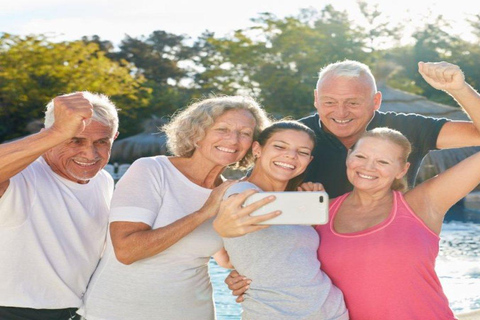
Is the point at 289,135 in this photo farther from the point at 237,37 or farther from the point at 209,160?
the point at 237,37

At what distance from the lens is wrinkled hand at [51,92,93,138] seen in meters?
2.50

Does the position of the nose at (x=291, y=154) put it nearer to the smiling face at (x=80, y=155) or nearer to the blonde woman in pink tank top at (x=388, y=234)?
the blonde woman in pink tank top at (x=388, y=234)

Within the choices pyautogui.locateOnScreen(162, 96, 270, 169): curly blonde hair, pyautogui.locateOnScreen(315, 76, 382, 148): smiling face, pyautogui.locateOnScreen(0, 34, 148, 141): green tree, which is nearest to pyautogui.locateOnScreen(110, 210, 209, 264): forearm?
pyautogui.locateOnScreen(162, 96, 270, 169): curly blonde hair

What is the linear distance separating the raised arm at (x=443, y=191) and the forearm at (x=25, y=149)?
4.78 ft

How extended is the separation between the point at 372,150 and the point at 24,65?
2478 cm

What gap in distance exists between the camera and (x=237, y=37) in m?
28.9

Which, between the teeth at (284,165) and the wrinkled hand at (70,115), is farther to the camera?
the teeth at (284,165)

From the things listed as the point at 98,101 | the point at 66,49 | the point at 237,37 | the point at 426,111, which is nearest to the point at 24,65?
the point at 66,49

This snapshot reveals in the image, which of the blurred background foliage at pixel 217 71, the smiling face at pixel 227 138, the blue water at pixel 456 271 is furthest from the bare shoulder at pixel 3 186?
the blurred background foliage at pixel 217 71

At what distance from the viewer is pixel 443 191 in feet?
9.32

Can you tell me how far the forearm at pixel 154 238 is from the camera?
272 centimetres

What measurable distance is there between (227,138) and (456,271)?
7.54 metres

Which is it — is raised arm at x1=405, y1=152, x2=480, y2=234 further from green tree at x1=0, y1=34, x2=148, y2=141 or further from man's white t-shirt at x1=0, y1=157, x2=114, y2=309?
green tree at x1=0, y1=34, x2=148, y2=141

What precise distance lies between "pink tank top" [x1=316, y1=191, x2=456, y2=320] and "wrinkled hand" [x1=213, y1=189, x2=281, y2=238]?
0.45m
